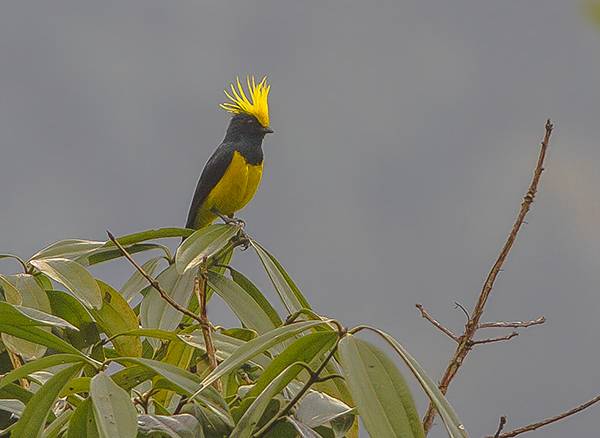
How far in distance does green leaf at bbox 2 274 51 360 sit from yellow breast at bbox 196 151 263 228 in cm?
214

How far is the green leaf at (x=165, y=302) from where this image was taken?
1213mm

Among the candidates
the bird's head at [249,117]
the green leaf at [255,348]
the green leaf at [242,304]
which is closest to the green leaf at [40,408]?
the green leaf at [255,348]

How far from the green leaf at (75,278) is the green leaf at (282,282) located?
0.21 metres

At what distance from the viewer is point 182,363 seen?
45.9 inches

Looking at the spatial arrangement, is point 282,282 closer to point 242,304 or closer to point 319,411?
point 242,304

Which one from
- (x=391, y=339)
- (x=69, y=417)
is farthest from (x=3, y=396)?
(x=391, y=339)

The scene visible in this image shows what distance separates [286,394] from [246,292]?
0.36 m

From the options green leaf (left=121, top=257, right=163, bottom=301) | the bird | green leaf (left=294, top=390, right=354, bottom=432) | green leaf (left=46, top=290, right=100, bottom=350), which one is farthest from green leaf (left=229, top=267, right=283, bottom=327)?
the bird

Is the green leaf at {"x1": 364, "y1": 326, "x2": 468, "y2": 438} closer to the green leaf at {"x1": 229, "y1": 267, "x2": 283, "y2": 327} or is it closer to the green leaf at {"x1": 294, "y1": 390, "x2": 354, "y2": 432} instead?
the green leaf at {"x1": 294, "y1": 390, "x2": 354, "y2": 432}

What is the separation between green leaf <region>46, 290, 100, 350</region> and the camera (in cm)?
121

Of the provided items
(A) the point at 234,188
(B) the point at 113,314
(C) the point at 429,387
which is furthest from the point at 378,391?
(A) the point at 234,188

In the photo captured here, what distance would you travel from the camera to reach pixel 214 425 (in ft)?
2.82

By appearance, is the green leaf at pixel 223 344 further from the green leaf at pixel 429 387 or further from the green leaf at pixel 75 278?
the green leaf at pixel 429 387

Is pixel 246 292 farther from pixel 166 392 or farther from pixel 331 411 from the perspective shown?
pixel 331 411
